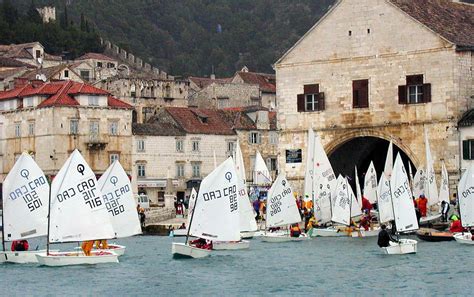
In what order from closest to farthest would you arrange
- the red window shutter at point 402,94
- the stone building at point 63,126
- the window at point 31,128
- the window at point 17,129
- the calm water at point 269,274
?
the calm water at point 269,274
the red window shutter at point 402,94
the stone building at point 63,126
the window at point 31,128
the window at point 17,129

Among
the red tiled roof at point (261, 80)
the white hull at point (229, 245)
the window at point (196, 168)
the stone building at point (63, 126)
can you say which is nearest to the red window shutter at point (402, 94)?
the white hull at point (229, 245)

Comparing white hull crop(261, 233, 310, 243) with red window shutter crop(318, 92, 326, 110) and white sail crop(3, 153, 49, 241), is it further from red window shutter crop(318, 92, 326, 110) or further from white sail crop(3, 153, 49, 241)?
white sail crop(3, 153, 49, 241)

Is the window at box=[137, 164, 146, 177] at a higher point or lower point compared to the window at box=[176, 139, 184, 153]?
lower

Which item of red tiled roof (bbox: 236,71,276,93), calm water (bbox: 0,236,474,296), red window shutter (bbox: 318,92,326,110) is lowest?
calm water (bbox: 0,236,474,296)

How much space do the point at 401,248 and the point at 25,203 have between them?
13.2 m

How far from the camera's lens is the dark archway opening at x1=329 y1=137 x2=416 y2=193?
7650 cm

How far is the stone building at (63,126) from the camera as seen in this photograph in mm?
98000

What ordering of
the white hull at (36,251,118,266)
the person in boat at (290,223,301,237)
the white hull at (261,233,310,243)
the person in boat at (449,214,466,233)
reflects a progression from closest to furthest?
the white hull at (36,251,118,266), the person in boat at (449,214,466,233), the person in boat at (290,223,301,237), the white hull at (261,233,310,243)

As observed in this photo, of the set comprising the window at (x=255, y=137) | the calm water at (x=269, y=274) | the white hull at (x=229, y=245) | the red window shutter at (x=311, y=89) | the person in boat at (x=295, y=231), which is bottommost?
the calm water at (x=269, y=274)

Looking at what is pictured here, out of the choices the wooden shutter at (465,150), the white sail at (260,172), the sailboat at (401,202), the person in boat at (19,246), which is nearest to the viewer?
the person in boat at (19,246)

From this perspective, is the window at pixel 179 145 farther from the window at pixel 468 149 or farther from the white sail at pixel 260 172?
the window at pixel 468 149

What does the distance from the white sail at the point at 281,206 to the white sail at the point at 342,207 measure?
6.30 feet

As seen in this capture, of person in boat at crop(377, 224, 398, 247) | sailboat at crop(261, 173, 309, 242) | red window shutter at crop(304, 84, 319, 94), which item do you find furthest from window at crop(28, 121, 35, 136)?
person in boat at crop(377, 224, 398, 247)

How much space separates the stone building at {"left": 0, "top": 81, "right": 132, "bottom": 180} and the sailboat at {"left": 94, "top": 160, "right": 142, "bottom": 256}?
38.8 m
